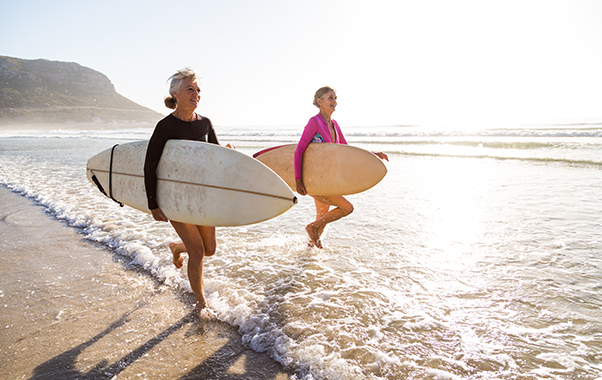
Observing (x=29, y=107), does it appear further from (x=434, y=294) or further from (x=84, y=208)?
(x=434, y=294)

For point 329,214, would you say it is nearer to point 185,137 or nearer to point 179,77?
point 185,137

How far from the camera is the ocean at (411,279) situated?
2123mm

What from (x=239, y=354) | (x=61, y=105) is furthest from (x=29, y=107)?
(x=239, y=354)

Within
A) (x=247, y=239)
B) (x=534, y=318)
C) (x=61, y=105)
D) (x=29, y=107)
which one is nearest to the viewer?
(x=534, y=318)

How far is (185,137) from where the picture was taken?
8.41 feet

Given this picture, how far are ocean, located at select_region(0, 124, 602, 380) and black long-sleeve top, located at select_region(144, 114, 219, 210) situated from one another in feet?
3.46

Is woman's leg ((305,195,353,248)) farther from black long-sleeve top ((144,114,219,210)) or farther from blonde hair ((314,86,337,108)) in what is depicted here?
black long-sleeve top ((144,114,219,210))

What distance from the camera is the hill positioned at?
266 ft

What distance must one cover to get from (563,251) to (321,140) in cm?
299

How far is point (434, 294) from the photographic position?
291 cm

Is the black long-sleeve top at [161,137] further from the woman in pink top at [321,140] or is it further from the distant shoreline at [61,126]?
the distant shoreline at [61,126]

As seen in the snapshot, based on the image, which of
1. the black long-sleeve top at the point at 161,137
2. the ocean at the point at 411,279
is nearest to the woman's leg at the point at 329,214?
the ocean at the point at 411,279

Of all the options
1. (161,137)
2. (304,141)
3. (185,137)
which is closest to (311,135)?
(304,141)

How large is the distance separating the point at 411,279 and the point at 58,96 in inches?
4801
